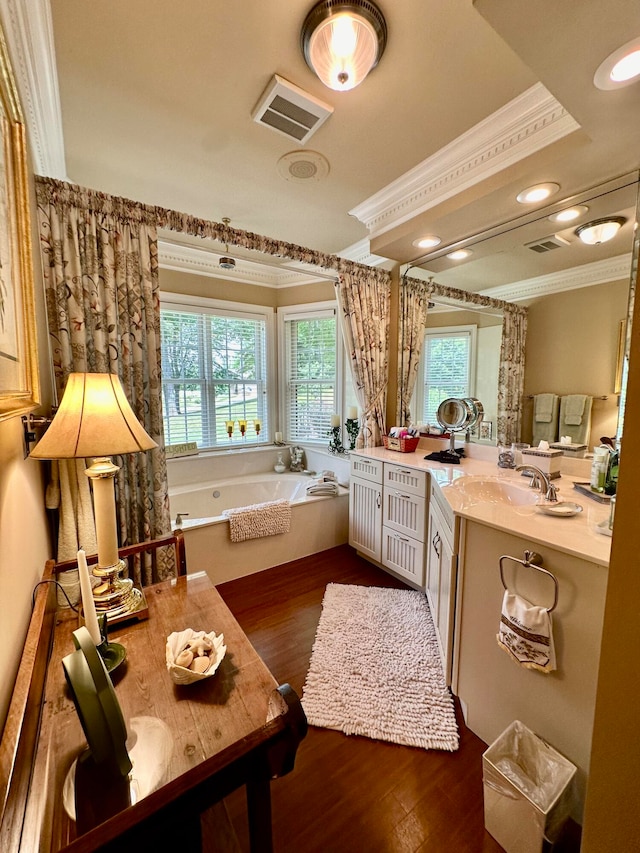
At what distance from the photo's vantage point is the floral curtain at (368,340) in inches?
113

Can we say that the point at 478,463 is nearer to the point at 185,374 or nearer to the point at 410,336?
the point at 410,336

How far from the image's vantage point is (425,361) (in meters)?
2.89

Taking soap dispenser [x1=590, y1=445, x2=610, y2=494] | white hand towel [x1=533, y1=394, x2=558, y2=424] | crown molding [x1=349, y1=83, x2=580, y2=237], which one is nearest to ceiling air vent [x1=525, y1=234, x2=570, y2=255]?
crown molding [x1=349, y1=83, x2=580, y2=237]

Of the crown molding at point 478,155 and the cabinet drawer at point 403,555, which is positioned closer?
the crown molding at point 478,155

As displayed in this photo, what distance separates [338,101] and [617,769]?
7.90ft

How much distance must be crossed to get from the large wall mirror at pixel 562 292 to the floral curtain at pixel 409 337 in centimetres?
44

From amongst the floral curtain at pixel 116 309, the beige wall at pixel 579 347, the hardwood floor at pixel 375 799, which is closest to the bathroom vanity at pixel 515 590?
the hardwood floor at pixel 375 799

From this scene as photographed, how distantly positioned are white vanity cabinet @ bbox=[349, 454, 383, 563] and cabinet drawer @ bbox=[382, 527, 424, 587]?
0.07 metres

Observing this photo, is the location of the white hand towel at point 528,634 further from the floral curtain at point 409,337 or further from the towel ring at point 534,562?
the floral curtain at point 409,337

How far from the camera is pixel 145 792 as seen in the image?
2.05 ft

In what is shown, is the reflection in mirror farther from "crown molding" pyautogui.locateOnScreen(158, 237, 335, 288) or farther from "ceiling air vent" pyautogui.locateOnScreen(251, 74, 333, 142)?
"ceiling air vent" pyautogui.locateOnScreen(251, 74, 333, 142)

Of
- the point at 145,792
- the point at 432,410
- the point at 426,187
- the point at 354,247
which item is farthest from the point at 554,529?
the point at 354,247

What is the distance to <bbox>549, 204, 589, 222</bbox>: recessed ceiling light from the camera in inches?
68.7

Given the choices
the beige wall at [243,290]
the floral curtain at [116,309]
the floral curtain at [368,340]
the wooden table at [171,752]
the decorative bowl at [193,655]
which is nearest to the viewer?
the wooden table at [171,752]
